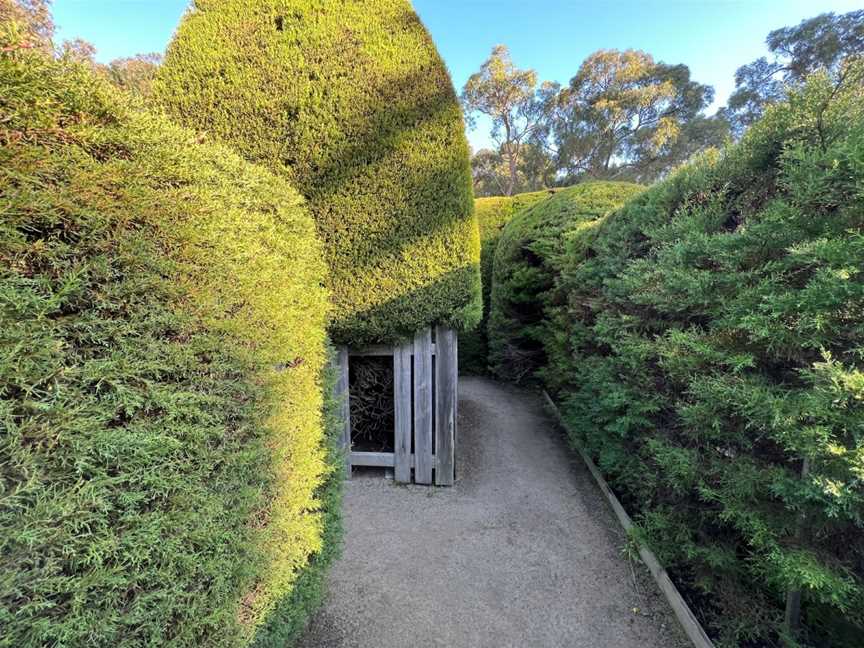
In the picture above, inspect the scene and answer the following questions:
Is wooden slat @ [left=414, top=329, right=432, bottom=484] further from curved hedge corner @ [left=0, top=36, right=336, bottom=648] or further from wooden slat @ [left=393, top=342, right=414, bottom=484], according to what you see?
curved hedge corner @ [left=0, top=36, right=336, bottom=648]

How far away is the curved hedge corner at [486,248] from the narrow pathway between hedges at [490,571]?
169 inches

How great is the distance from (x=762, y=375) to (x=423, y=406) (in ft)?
9.18

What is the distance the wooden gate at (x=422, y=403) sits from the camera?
12.2 ft

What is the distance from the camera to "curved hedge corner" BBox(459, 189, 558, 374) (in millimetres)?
8430

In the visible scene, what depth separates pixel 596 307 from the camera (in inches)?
137

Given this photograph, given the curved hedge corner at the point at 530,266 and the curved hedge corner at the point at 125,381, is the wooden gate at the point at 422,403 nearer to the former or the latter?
the curved hedge corner at the point at 125,381

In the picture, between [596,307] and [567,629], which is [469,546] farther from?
[596,307]

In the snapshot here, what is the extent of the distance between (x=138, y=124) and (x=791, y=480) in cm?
295

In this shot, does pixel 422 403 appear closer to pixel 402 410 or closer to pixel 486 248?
pixel 402 410

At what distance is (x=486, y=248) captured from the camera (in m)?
8.89

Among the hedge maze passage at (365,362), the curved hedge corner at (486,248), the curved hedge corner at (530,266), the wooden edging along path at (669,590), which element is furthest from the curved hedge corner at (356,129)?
the curved hedge corner at (486,248)

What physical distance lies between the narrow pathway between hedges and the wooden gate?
0.85 feet

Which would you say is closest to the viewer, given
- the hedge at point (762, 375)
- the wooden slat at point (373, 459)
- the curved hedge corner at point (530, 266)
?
the hedge at point (762, 375)

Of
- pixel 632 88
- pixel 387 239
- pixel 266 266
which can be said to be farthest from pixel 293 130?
pixel 632 88
